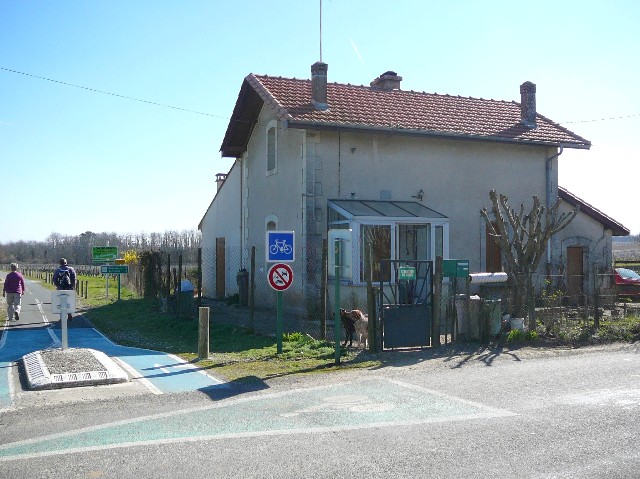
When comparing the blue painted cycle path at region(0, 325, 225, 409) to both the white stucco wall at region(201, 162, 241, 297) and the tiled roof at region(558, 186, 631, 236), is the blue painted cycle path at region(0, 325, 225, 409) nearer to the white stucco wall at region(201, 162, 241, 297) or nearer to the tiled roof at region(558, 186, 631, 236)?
the white stucco wall at region(201, 162, 241, 297)

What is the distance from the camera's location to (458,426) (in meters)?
6.80

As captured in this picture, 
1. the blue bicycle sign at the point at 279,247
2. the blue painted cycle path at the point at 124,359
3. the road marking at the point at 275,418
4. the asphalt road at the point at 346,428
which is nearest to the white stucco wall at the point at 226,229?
the blue painted cycle path at the point at 124,359

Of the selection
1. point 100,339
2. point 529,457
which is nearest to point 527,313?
point 529,457

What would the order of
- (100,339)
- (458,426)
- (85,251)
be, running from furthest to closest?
(85,251) < (100,339) < (458,426)

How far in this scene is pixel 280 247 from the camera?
1156 cm

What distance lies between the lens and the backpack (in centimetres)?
1737

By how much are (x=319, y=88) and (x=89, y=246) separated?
6877 centimetres

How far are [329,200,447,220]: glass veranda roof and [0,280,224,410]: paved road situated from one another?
245 inches

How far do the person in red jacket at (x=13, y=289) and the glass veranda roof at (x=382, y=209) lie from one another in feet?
28.9

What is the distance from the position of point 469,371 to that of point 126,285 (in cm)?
2895

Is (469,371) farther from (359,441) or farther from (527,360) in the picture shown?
(359,441)

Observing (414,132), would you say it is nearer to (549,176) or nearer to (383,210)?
(383,210)

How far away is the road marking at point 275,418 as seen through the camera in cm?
638

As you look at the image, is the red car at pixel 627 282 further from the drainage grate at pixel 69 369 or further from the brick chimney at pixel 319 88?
the drainage grate at pixel 69 369
